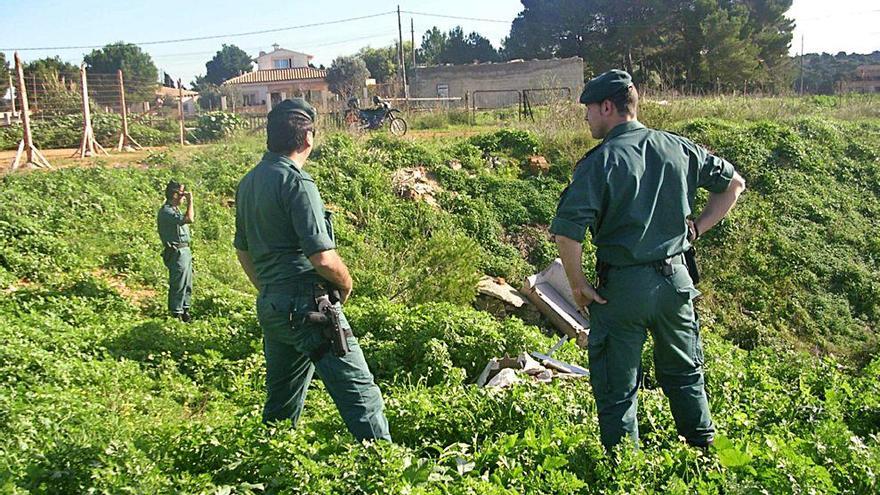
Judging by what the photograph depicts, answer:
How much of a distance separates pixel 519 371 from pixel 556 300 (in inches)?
199

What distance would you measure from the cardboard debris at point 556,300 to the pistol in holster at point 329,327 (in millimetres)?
6400

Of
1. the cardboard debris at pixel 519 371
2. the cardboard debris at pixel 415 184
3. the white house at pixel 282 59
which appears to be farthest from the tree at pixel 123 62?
the cardboard debris at pixel 519 371

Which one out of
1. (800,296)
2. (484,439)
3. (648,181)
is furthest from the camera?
(800,296)

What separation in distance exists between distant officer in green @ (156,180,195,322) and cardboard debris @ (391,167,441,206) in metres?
5.51

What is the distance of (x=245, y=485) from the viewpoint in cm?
317

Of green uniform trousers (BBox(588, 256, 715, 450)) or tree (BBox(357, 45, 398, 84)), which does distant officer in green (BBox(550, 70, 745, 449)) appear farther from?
tree (BBox(357, 45, 398, 84))

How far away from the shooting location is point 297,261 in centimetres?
362

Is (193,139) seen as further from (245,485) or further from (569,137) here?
(245,485)

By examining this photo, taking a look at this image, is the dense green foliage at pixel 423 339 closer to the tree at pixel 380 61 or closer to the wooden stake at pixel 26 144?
the wooden stake at pixel 26 144

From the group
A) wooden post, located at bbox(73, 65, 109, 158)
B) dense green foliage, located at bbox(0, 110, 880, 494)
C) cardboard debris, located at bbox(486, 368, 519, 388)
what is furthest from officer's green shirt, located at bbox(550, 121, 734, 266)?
wooden post, located at bbox(73, 65, 109, 158)

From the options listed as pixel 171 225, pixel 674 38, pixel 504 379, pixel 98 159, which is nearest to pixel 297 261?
pixel 504 379

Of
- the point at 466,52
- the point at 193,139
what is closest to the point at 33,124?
the point at 193,139

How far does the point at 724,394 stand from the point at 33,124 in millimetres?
18220

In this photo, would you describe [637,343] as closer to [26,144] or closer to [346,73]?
[26,144]
